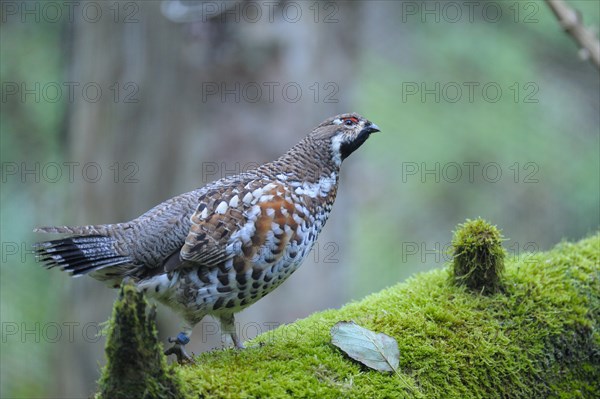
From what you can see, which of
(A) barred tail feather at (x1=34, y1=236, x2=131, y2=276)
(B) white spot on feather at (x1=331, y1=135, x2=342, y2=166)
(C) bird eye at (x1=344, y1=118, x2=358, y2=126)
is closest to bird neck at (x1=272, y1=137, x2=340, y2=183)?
(B) white spot on feather at (x1=331, y1=135, x2=342, y2=166)

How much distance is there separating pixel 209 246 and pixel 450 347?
1.32 meters

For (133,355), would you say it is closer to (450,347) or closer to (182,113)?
(450,347)

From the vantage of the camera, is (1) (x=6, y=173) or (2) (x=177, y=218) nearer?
(2) (x=177, y=218)

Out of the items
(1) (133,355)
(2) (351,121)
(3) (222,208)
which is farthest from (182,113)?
(1) (133,355)

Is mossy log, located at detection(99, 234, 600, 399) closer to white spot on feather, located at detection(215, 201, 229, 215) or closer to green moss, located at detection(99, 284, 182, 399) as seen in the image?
green moss, located at detection(99, 284, 182, 399)

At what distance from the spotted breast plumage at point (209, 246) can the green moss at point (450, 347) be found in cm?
33

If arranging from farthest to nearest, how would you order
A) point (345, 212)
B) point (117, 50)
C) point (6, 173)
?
point (6, 173) < point (345, 212) < point (117, 50)

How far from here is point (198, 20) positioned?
6.68 m

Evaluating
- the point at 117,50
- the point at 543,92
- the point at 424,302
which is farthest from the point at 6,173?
the point at 543,92

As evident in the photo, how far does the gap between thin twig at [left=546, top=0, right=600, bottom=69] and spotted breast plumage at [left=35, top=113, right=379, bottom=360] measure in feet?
7.13

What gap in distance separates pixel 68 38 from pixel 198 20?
12.4ft

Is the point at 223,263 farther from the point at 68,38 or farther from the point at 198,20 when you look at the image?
the point at 68,38

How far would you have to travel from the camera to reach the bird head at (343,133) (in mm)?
4020

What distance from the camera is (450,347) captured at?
10.5 feet
